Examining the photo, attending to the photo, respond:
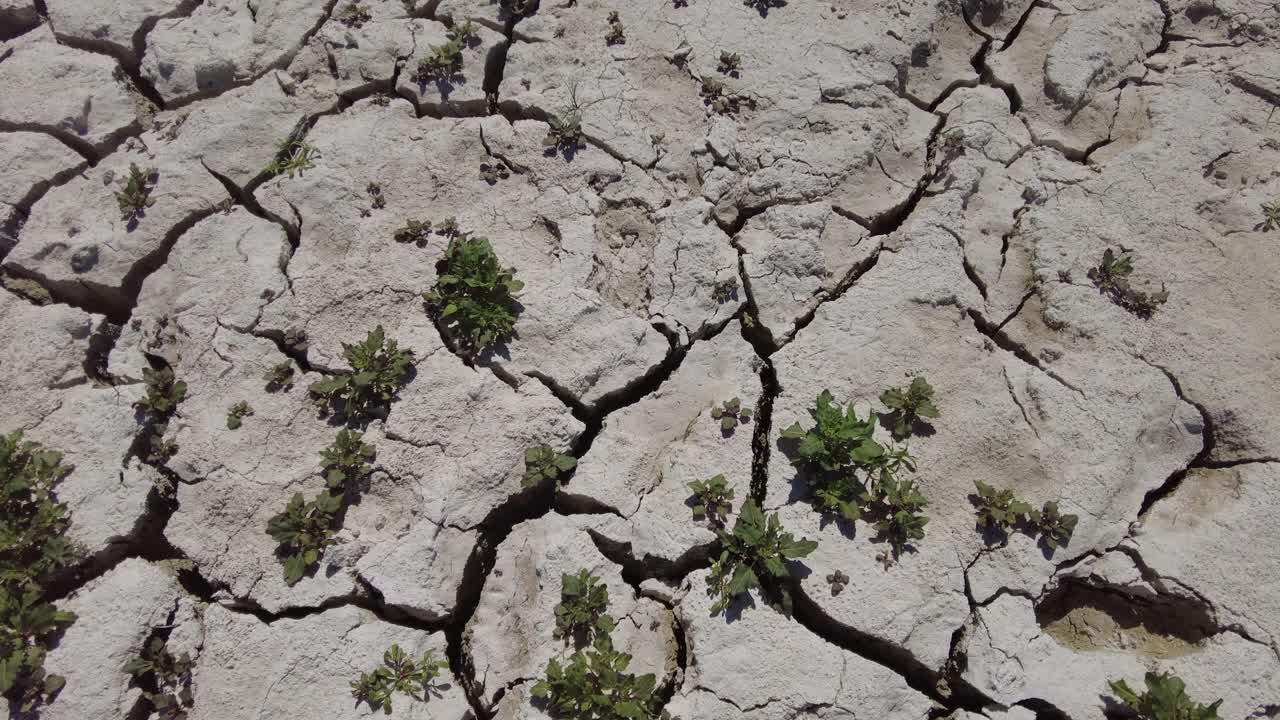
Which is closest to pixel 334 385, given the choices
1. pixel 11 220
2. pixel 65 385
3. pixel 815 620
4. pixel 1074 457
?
pixel 65 385

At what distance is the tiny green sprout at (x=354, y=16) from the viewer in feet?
16.5

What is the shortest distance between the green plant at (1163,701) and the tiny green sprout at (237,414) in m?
4.20

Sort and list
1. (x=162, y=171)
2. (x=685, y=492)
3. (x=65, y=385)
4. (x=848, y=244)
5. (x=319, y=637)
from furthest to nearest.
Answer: (x=162, y=171) → (x=848, y=244) → (x=65, y=385) → (x=685, y=492) → (x=319, y=637)

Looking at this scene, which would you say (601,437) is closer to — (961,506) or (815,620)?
(815,620)

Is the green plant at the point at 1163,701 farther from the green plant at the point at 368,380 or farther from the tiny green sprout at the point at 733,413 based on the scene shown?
the green plant at the point at 368,380

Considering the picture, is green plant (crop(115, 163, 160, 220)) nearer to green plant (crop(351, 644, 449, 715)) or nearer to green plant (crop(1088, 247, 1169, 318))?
green plant (crop(351, 644, 449, 715))

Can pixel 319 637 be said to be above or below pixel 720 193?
below

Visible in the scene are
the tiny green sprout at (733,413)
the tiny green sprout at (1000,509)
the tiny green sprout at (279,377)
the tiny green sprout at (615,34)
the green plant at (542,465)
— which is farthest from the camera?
the tiny green sprout at (615,34)

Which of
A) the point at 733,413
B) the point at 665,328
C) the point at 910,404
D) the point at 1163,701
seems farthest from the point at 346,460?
the point at 1163,701

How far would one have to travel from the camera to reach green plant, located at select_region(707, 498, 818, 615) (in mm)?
3439

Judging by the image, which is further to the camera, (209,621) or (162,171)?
(162,171)

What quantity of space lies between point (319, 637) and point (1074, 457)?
362 cm

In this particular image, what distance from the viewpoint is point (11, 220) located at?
4445 millimetres

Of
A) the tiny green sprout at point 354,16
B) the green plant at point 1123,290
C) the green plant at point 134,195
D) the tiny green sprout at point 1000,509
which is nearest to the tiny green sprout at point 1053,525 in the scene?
the tiny green sprout at point 1000,509
